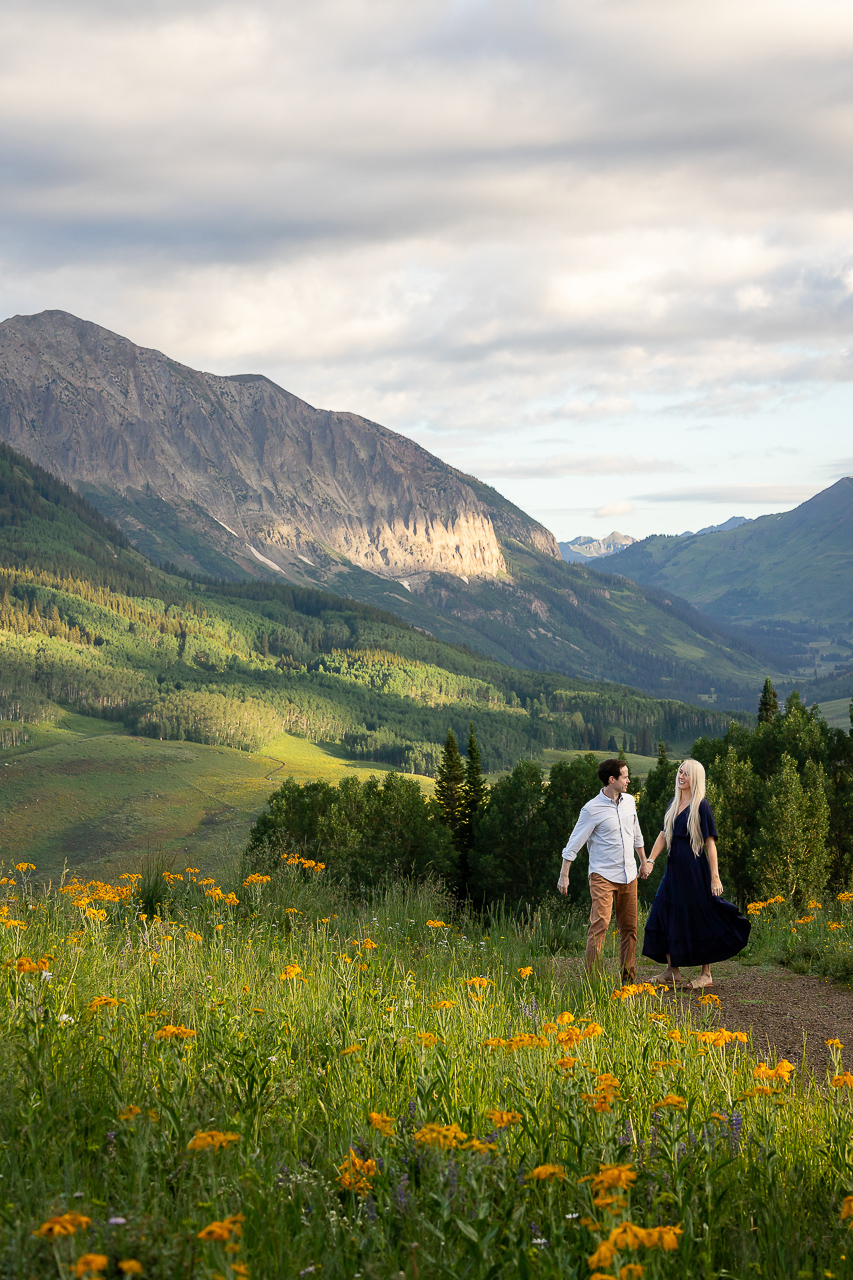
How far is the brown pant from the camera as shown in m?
10.8

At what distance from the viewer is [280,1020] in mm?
5871

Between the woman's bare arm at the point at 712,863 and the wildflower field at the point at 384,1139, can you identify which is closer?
the wildflower field at the point at 384,1139

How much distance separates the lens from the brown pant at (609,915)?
35.6 ft

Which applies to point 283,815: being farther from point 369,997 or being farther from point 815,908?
point 369,997

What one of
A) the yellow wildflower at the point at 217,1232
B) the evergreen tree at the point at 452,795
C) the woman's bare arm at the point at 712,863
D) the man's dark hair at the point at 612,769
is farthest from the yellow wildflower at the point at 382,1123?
the evergreen tree at the point at 452,795

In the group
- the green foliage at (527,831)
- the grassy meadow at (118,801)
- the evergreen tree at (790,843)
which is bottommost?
the grassy meadow at (118,801)

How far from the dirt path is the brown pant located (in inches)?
15.3

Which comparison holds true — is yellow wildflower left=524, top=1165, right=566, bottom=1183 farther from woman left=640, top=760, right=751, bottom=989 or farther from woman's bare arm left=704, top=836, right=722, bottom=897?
woman's bare arm left=704, top=836, right=722, bottom=897

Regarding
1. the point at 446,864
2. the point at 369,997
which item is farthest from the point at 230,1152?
the point at 446,864

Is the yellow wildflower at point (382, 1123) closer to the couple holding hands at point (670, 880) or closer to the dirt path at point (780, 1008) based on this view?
the dirt path at point (780, 1008)

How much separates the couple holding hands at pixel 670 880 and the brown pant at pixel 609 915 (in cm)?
1

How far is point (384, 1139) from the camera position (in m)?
4.15

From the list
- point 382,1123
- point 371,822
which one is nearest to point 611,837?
point 382,1123

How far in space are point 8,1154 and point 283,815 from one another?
53804 millimetres
